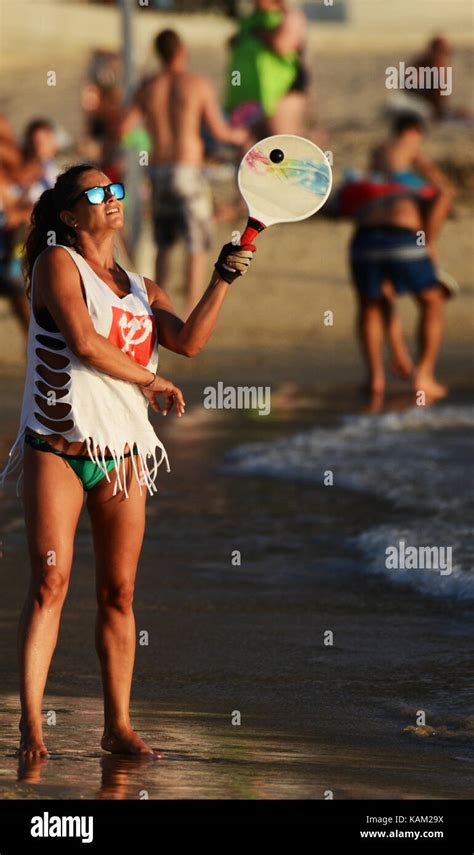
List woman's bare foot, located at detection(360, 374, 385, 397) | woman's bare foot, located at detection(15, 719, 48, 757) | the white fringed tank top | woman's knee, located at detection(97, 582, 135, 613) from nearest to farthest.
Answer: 1. woman's bare foot, located at detection(15, 719, 48, 757)
2. the white fringed tank top
3. woman's knee, located at detection(97, 582, 135, 613)
4. woman's bare foot, located at detection(360, 374, 385, 397)

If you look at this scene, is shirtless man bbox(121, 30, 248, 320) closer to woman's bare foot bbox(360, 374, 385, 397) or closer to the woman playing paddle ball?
woman's bare foot bbox(360, 374, 385, 397)

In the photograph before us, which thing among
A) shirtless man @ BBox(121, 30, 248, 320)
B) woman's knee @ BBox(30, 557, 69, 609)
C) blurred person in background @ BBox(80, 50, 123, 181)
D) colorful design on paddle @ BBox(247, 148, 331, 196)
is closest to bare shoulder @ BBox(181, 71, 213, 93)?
shirtless man @ BBox(121, 30, 248, 320)

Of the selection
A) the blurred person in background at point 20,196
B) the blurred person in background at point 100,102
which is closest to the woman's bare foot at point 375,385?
the blurred person in background at point 20,196

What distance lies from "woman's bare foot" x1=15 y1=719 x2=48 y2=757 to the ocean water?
2.63 metres

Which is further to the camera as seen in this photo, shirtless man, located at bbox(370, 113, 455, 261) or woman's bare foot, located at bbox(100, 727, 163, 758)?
shirtless man, located at bbox(370, 113, 455, 261)

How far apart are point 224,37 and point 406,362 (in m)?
23.5

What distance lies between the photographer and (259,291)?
57.9 ft

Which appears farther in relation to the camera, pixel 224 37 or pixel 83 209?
pixel 224 37

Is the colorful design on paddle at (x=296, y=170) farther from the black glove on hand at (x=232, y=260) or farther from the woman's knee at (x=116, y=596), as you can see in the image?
the woman's knee at (x=116, y=596)

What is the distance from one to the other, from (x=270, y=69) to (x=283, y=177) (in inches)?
450

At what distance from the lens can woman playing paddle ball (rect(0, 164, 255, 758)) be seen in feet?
16.1
